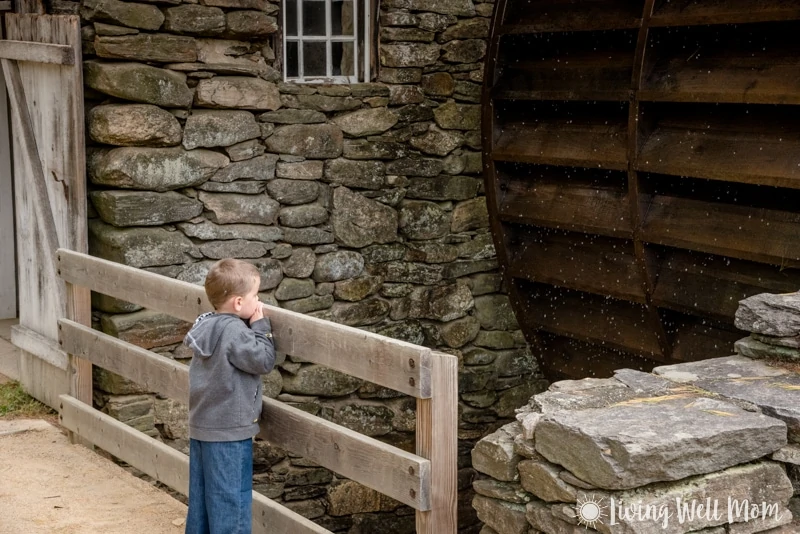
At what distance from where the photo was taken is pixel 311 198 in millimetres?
5578

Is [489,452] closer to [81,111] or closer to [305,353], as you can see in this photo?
[305,353]

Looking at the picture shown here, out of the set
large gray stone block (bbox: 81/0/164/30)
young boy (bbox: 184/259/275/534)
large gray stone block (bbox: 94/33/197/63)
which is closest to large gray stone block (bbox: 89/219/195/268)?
large gray stone block (bbox: 94/33/197/63)

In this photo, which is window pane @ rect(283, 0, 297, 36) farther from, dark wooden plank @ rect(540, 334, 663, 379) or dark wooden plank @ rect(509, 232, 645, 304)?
dark wooden plank @ rect(540, 334, 663, 379)

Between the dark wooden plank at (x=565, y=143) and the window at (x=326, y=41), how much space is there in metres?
0.90

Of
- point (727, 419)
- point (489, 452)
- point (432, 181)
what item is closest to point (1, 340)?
point (432, 181)

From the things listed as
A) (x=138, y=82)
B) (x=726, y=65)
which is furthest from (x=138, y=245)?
(x=726, y=65)

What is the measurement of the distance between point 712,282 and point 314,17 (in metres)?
2.49

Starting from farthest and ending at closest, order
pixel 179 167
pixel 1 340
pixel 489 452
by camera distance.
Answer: pixel 1 340 → pixel 179 167 → pixel 489 452

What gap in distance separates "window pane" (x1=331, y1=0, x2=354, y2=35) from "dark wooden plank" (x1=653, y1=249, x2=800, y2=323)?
6.89ft

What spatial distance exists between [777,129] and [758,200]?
1.16 ft

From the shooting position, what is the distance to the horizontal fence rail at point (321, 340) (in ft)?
9.74

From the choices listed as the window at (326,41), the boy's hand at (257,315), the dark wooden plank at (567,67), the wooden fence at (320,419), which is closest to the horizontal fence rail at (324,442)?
the wooden fence at (320,419)

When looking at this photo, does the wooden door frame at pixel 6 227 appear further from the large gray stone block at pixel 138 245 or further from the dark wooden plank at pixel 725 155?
the dark wooden plank at pixel 725 155

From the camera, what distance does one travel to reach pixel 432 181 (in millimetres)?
6020
